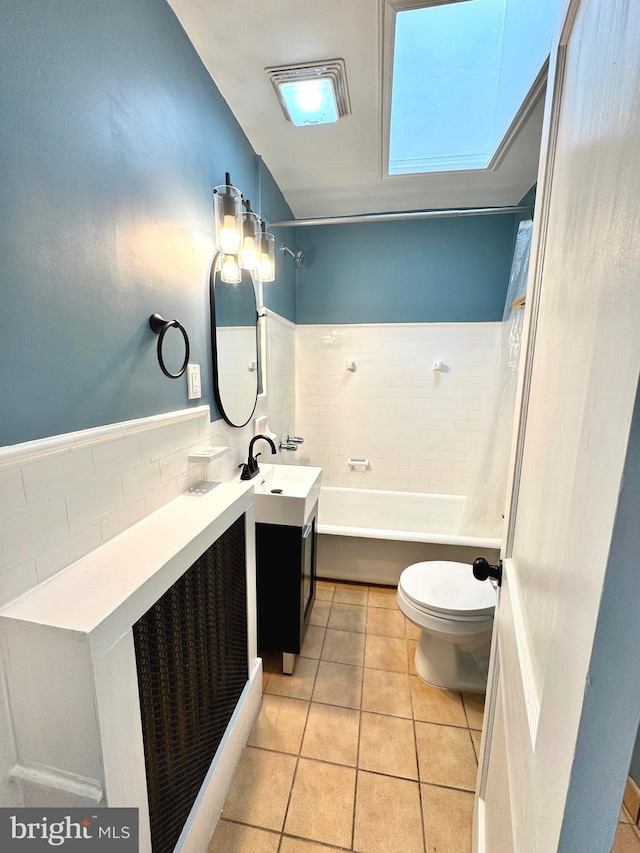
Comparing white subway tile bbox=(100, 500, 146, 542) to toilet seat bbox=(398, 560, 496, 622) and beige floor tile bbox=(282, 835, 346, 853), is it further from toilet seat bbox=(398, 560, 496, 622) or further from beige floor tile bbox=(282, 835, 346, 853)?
toilet seat bbox=(398, 560, 496, 622)

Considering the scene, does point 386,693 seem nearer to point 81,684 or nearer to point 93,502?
point 81,684

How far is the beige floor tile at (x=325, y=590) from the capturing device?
2.33m

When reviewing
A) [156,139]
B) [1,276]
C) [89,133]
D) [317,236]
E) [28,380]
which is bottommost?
[28,380]

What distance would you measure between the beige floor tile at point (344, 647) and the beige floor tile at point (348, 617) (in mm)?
40

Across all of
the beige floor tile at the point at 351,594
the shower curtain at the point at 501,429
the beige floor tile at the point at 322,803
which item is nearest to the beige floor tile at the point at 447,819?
the beige floor tile at the point at 322,803

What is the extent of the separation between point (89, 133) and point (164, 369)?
59 centimetres

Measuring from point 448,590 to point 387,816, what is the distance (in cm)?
83

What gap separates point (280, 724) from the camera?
1.50 meters

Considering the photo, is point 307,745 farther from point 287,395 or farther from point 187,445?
point 287,395

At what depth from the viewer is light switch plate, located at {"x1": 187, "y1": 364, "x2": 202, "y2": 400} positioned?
4.36ft

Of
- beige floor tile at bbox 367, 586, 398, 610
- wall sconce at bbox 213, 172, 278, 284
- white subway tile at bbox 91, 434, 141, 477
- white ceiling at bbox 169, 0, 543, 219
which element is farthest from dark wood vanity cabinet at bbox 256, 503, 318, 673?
white ceiling at bbox 169, 0, 543, 219

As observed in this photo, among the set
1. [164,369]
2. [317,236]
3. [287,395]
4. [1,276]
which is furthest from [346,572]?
[317,236]

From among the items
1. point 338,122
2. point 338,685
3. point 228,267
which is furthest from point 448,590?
point 338,122

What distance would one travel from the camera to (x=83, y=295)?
2.79ft
